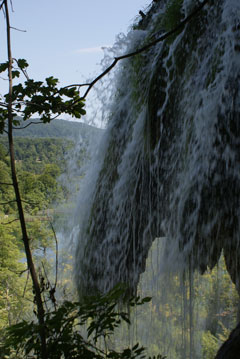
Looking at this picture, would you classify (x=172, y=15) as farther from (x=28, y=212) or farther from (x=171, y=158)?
(x=28, y=212)

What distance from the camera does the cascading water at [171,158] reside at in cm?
316

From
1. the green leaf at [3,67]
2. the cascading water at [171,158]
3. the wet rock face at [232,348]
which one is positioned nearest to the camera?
the green leaf at [3,67]

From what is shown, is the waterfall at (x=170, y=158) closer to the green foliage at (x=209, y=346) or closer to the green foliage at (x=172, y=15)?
the green foliage at (x=172, y=15)

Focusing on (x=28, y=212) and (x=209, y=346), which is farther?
(x=28, y=212)

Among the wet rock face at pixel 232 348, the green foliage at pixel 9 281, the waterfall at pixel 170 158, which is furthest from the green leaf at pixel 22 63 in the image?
the green foliage at pixel 9 281

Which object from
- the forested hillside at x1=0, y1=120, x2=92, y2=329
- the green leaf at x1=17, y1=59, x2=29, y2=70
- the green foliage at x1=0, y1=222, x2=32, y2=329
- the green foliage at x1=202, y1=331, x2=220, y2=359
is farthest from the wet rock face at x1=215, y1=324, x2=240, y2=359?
the green foliage at x1=0, y1=222, x2=32, y2=329

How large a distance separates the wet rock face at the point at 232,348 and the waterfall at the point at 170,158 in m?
1.23

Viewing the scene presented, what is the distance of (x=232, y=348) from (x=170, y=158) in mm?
2032

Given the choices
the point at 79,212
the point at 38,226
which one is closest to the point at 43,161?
the point at 38,226

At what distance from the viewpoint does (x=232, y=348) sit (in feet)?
6.60

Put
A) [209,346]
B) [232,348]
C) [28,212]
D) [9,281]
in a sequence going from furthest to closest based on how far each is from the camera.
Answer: [28,212] → [9,281] → [209,346] → [232,348]

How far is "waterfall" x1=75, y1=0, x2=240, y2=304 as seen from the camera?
316cm

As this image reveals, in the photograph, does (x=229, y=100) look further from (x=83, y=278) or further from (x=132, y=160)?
(x=83, y=278)

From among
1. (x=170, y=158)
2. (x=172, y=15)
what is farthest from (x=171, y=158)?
(x=172, y=15)
